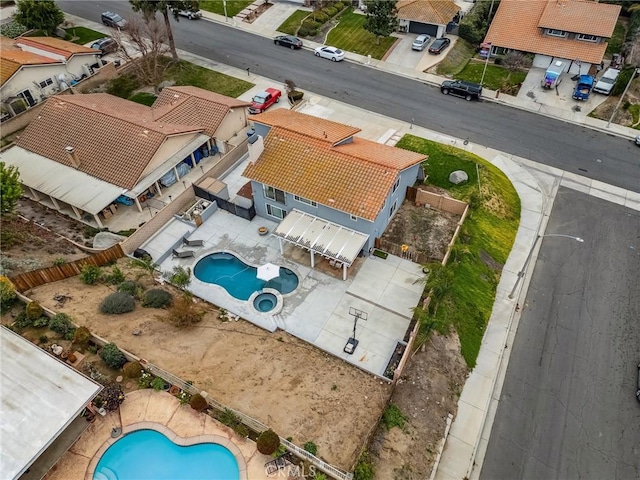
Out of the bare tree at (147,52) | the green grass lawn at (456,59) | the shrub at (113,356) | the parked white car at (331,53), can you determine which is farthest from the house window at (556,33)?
the shrub at (113,356)

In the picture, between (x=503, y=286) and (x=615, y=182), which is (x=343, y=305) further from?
(x=615, y=182)

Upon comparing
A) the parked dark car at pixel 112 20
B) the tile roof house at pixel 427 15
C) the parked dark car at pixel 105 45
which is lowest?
the parked dark car at pixel 105 45

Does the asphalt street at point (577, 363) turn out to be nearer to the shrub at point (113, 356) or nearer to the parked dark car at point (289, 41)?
Result: the shrub at point (113, 356)

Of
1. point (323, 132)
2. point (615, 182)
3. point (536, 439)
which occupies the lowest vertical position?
point (536, 439)

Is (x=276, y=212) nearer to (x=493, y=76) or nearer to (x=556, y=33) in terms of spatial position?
(x=493, y=76)

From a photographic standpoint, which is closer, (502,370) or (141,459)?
(141,459)

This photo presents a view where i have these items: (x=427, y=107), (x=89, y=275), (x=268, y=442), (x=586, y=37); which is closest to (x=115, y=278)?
(x=89, y=275)

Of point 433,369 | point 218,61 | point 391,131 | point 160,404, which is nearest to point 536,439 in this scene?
point 433,369

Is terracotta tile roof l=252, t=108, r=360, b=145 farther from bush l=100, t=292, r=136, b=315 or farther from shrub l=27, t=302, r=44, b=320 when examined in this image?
shrub l=27, t=302, r=44, b=320
